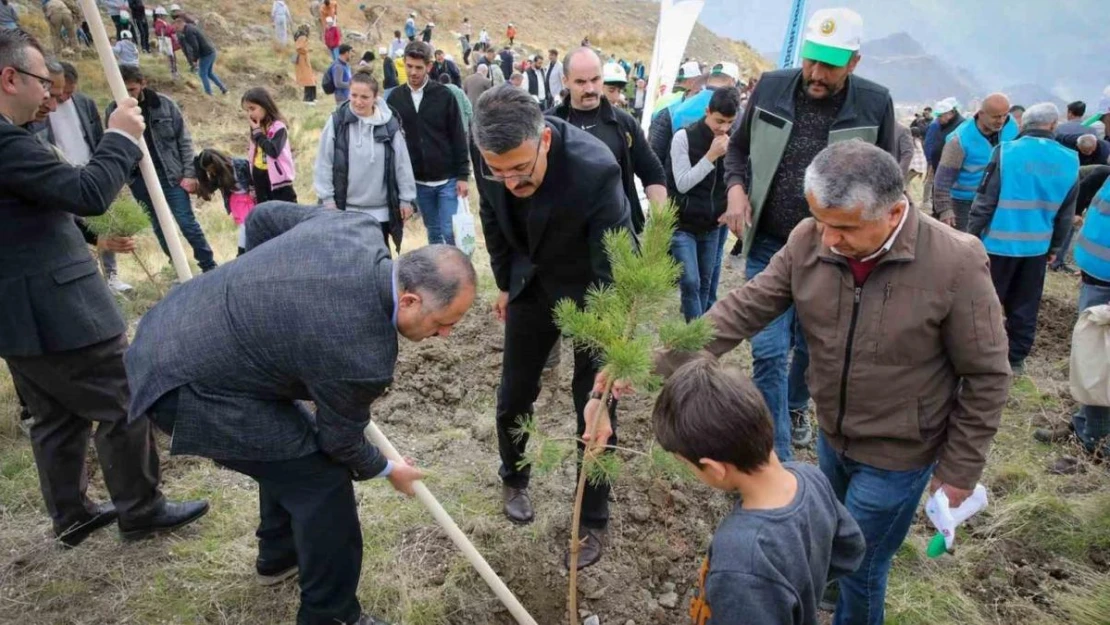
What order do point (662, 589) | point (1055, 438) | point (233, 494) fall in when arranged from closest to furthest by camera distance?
point (662, 589) < point (233, 494) < point (1055, 438)

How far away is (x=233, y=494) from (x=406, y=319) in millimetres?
2017

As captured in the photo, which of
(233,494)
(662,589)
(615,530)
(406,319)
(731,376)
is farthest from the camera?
(233,494)

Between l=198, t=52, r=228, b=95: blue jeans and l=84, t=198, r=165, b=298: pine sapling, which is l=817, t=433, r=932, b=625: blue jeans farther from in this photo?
l=198, t=52, r=228, b=95: blue jeans

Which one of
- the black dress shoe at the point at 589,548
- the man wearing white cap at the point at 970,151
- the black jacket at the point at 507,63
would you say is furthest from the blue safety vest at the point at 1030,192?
the black jacket at the point at 507,63

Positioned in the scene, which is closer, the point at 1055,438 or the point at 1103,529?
the point at 1103,529

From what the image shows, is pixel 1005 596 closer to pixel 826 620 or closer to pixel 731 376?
pixel 826 620

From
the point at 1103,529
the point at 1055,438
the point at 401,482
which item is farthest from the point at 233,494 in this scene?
the point at 1055,438

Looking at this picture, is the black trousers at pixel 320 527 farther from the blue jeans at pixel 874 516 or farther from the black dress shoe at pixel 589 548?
the blue jeans at pixel 874 516

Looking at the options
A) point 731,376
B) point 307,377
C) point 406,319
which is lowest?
point 307,377

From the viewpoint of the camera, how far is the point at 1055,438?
3.84m

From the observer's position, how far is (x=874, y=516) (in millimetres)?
1989

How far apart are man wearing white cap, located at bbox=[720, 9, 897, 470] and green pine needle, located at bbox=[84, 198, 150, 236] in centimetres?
303

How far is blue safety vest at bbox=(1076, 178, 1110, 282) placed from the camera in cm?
363

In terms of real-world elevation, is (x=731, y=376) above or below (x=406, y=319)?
above
